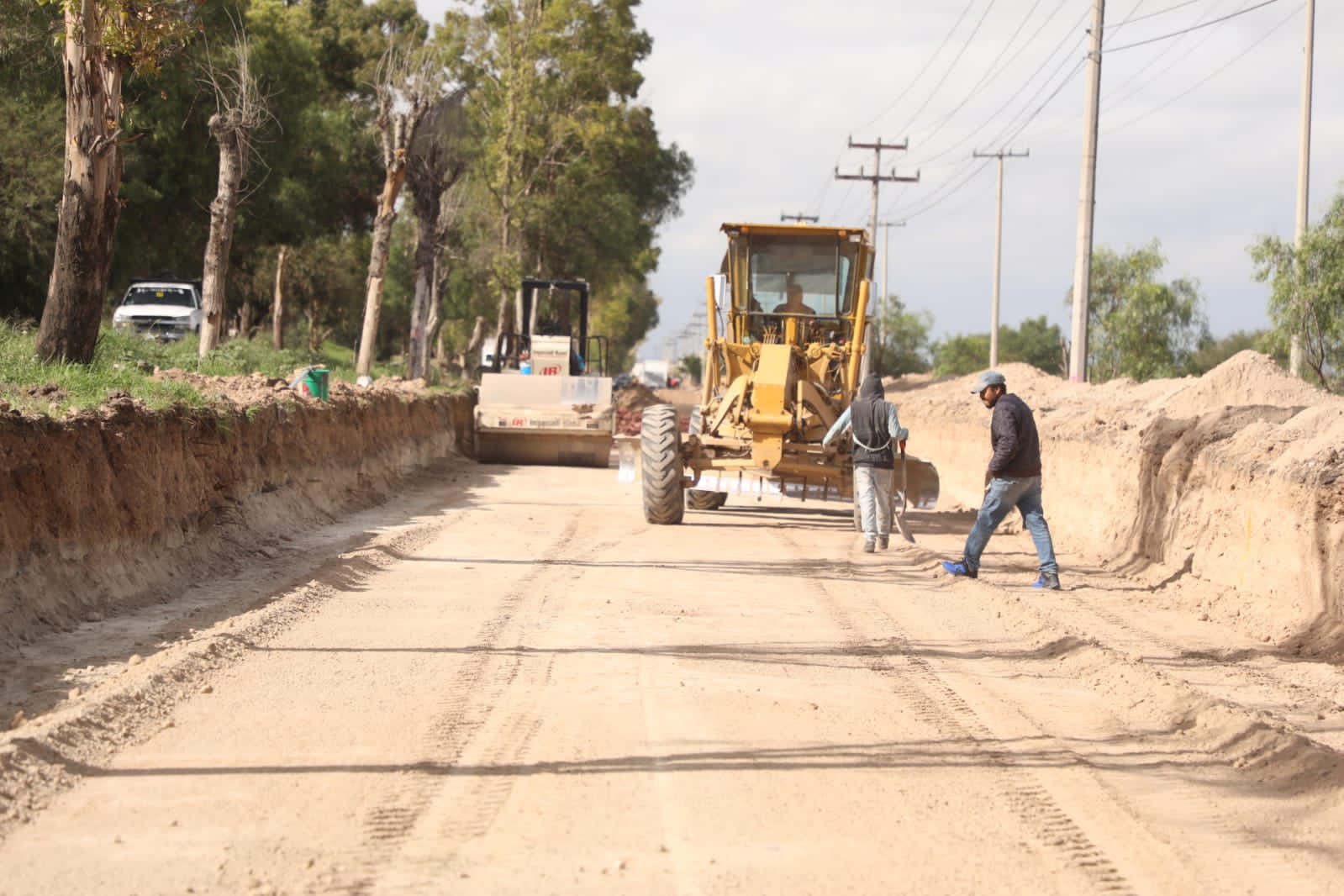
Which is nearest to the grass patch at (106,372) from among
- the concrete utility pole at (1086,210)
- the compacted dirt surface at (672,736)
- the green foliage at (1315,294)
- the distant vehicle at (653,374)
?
the compacted dirt surface at (672,736)

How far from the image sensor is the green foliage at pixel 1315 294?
2452 centimetres

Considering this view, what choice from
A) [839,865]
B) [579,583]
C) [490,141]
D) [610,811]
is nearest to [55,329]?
[579,583]

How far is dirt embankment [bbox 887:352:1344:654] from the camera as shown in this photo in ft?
32.5

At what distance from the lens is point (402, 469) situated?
66.8 ft

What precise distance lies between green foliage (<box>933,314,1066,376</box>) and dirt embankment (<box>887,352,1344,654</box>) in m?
49.1

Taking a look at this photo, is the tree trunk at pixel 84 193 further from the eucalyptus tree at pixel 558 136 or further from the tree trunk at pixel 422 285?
the eucalyptus tree at pixel 558 136

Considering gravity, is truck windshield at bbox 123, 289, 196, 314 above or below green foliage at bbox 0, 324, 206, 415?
above

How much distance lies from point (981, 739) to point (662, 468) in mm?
8983

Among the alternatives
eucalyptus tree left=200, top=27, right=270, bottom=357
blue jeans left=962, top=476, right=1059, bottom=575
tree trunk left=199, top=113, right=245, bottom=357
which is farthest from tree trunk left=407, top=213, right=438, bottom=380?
blue jeans left=962, top=476, right=1059, bottom=575

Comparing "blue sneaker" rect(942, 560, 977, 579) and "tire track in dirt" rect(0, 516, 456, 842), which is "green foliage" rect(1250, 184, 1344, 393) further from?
"tire track in dirt" rect(0, 516, 456, 842)

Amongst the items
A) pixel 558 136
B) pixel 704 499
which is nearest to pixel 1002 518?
pixel 704 499

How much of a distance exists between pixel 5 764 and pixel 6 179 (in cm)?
2403

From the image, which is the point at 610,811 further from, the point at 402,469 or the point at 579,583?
the point at 402,469

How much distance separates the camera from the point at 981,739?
6.52 metres
